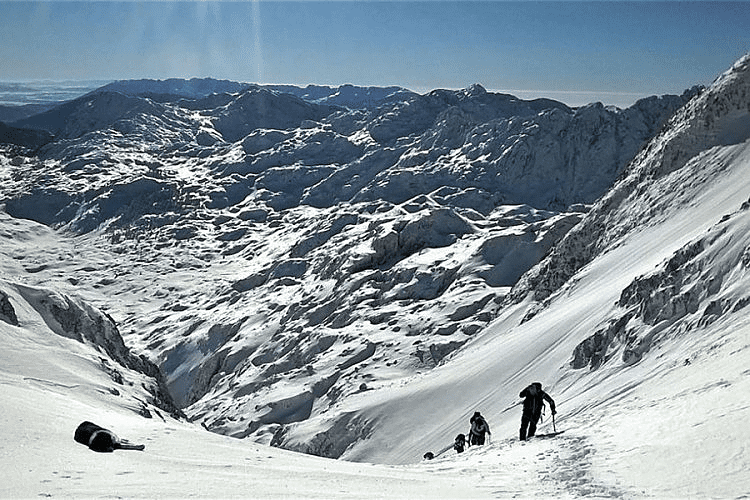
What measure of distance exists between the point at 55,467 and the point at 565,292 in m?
42.6

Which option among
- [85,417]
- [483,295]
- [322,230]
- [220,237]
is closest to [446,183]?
[322,230]

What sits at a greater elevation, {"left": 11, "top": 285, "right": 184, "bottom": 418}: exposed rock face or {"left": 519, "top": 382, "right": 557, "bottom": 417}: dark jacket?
{"left": 11, "top": 285, "right": 184, "bottom": 418}: exposed rock face

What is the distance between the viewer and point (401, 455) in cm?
4094

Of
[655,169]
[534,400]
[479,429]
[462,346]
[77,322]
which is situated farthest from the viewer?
[462,346]

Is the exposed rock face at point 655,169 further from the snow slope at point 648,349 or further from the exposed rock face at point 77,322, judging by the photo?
the exposed rock face at point 77,322

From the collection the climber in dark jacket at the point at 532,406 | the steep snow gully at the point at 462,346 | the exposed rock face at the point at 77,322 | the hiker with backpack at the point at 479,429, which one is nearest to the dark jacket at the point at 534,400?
the climber in dark jacket at the point at 532,406

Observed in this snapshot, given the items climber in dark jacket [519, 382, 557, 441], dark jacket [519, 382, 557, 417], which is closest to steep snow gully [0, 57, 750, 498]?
climber in dark jacket [519, 382, 557, 441]

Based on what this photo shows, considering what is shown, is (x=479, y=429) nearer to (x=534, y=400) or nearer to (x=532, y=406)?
(x=532, y=406)

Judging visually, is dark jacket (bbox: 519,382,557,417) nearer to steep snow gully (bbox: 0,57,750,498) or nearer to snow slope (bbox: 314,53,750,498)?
snow slope (bbox: 314,53,750,498)

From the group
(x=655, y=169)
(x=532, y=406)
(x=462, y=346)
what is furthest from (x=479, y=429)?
(x=655, y=169)

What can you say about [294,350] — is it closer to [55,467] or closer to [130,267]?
[55,467]

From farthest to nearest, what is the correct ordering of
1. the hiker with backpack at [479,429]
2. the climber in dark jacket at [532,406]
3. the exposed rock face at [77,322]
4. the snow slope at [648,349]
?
the exposed rock face at [77,322]
the hiker with backpack at [479,429]
the climber in dark jacket at [532,406]
the snow slope at [648,349]

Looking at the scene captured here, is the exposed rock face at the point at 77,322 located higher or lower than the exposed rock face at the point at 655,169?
lower

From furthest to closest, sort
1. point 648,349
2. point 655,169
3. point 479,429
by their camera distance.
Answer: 1. point 655,169
2. point 648,349
3. point 479,429
